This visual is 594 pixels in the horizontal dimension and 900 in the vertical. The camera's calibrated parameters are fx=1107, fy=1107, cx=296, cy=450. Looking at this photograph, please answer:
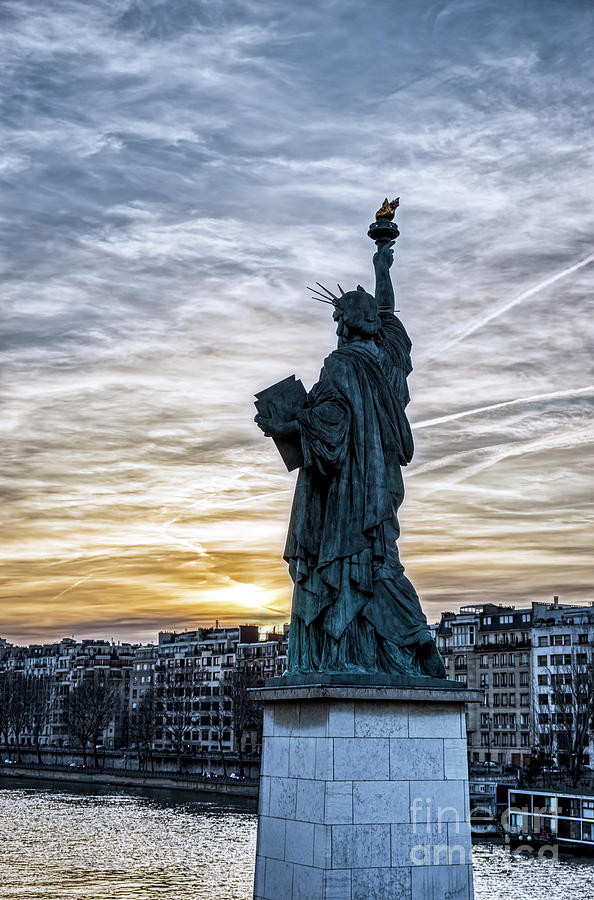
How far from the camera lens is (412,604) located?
14.5 meters

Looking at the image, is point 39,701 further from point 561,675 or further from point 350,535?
point 350,535

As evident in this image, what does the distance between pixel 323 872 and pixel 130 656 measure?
6474 inches

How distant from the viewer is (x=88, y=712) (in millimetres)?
130625

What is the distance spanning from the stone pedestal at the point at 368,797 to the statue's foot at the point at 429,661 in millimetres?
350

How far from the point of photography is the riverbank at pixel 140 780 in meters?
89.2

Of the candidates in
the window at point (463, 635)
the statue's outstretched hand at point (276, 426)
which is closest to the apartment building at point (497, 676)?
the window at point (463, 635)

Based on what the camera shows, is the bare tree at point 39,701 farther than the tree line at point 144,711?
Yes

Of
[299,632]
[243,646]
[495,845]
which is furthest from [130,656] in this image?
[299,632]

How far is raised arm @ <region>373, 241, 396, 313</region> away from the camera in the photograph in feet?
54.2

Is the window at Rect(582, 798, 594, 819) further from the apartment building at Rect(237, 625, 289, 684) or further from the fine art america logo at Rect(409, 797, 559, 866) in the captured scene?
the apartment building at Rect(237, 625, 289, 684)

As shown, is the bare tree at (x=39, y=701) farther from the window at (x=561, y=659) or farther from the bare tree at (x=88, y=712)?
the window at (x=561, y=659)

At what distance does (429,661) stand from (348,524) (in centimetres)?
205

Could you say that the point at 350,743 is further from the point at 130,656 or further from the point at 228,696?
the point at 130,656

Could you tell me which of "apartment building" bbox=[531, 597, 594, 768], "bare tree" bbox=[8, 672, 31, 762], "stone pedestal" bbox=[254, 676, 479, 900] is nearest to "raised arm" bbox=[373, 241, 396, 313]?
"stone pedestal" bbox=[254, 676, 479, 900]
